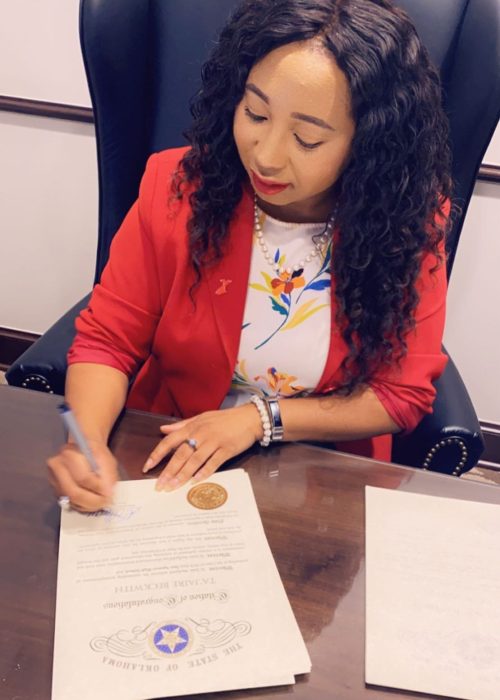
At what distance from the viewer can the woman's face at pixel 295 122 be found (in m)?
0.79

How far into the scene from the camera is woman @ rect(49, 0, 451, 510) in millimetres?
844

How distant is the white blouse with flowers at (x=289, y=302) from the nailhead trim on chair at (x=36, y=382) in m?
0.32

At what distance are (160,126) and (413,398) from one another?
2.31ft

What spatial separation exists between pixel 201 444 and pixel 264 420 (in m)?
0.11

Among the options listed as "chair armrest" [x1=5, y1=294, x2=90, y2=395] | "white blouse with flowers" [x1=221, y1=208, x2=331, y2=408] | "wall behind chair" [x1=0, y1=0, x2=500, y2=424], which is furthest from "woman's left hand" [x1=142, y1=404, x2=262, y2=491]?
"wall behind chair" [x1=0, y1=0, x2=500, y2=424]

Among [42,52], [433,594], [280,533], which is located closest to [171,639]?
[280,533]

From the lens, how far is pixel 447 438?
106 cm

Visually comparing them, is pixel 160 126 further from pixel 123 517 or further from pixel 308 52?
pixel 123 517

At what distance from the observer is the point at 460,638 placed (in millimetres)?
660

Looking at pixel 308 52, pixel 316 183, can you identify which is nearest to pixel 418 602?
pixel 316 183

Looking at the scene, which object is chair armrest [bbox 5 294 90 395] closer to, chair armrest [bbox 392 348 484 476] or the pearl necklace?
the pearl necklace

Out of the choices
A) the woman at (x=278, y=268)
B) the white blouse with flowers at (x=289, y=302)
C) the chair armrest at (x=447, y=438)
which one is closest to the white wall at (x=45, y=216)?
the woman at (x=278, y=268)

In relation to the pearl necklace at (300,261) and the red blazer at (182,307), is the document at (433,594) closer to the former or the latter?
the red blazer at (182,307)

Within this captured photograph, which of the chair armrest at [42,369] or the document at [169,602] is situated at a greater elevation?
the document at [169,602]
